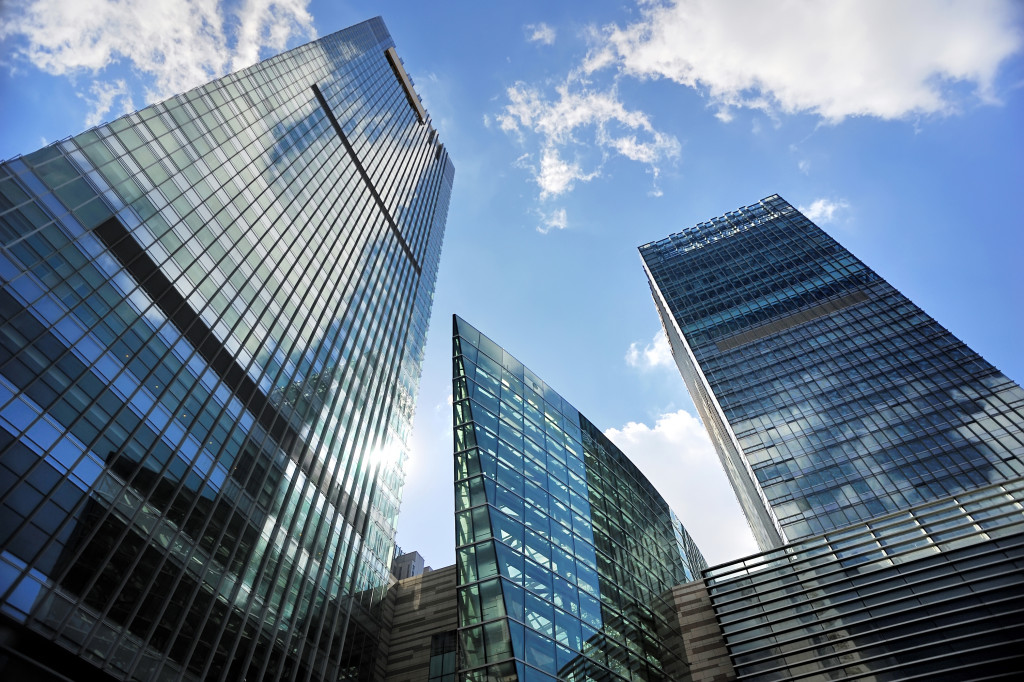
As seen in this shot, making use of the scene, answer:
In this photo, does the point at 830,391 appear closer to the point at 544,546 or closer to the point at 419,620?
the point at 419,620

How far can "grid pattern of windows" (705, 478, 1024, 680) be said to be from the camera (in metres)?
25.4

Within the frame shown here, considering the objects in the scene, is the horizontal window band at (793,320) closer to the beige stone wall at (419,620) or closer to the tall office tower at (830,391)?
the tall office tower at (830,391)

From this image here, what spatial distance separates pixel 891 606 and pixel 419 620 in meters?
27.0

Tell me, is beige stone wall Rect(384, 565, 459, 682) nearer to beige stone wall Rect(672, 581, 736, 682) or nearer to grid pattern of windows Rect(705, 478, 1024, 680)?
beige stone wall Rect(672, 581, 736, 682)

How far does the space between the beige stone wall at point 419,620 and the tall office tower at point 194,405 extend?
196 centimetres

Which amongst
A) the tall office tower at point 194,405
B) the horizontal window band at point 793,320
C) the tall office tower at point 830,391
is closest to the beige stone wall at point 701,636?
the tall office tower at point 194,405

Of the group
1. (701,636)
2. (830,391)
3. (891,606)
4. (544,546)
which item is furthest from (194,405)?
(830,391)

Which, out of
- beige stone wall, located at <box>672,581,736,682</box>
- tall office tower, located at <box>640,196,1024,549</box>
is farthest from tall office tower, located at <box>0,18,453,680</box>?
tall office tower, located at <box>640,196,1024,549</box>

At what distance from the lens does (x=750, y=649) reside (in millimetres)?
28609

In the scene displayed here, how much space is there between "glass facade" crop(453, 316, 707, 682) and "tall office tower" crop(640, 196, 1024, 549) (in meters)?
30.0

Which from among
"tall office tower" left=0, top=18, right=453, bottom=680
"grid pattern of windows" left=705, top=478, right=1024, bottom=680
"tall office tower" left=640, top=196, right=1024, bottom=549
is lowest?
"grid pattern of windows" left=705, top=478, right=1024, bottom=680

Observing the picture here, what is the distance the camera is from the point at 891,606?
91.8 ft

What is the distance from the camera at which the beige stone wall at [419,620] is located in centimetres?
3581

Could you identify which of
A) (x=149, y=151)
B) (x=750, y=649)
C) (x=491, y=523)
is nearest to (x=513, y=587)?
(x=491, y=523)
